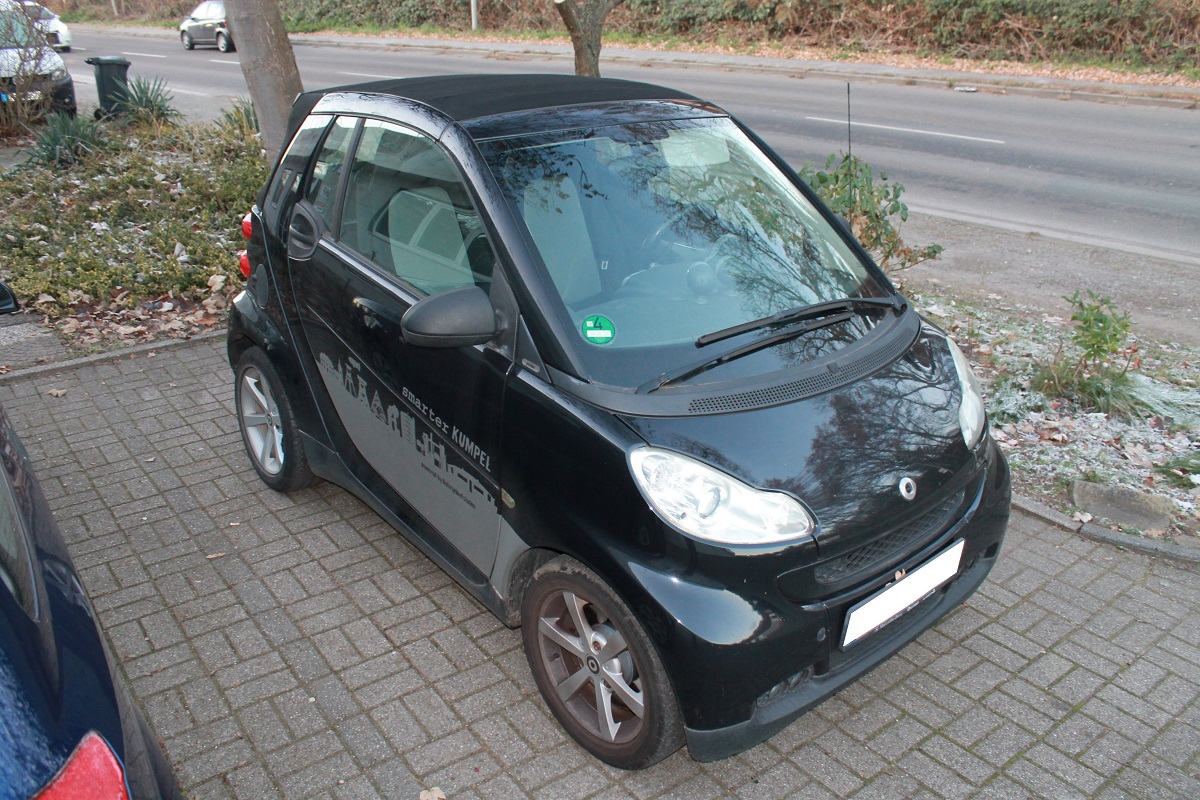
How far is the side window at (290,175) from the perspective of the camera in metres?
3.95

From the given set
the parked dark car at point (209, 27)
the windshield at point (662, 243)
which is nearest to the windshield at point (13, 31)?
the windshield at point (662, 243)

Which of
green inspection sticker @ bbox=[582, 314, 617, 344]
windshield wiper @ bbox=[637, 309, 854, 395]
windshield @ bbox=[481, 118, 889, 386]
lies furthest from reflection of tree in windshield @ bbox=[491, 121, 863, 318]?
green inspection sticker @ bbox=[582, 314, 617, 344]

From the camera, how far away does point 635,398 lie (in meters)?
2.70

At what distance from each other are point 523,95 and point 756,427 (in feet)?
5.28

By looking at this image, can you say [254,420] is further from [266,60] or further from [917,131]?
[917,131]

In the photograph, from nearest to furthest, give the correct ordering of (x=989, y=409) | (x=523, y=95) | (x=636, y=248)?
(x=636, y=248) < (x=523, y=95) < (x=989, y=409)

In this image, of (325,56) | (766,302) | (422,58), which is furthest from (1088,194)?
(325,56)

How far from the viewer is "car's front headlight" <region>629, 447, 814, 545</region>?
2537 millimetres

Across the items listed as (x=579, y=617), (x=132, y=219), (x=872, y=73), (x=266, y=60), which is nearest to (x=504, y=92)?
(x=579, y=617)

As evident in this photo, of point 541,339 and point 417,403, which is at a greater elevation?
point 541,339

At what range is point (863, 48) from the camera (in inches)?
910

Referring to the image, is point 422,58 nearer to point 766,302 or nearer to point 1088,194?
point 1088,194

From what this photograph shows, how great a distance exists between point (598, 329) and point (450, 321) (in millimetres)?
442

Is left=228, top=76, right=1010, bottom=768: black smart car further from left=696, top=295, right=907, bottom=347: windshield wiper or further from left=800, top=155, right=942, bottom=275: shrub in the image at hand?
left=800, top=155, right=942, bottom=275: shrub
